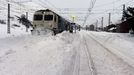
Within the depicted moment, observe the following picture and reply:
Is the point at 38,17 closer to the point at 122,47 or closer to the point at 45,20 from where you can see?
the point at 45,20

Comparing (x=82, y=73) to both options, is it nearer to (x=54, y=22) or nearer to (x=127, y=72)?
(x=127, y=72)

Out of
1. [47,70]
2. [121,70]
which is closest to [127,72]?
[121,70]

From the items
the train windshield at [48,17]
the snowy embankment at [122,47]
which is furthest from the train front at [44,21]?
the snowy embankment at [122,47]

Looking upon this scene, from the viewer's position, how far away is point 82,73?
10.4 metres

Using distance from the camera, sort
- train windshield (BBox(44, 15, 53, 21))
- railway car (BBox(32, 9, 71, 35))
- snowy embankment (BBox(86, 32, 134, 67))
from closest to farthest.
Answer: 1. snowy embankment (BBox(86, 32, 134, 67))
2. railway car (BBox(32, 9, 71, 35))
3. train windshield (BBox(44, 15, 53, 21))

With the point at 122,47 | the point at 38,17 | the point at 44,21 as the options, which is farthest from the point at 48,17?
the point at 122,47

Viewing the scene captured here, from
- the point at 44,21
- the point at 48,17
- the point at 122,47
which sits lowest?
the point at 122,47

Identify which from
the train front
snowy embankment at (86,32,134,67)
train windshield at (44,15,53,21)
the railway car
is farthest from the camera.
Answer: train windshield at (44,15,53,21)

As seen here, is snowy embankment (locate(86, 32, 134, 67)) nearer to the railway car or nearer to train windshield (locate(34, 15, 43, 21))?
the railway car

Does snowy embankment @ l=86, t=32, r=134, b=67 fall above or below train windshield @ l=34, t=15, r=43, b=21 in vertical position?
below

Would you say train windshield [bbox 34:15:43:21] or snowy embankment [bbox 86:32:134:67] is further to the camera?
train windshield [bbox 34:15:43:21]

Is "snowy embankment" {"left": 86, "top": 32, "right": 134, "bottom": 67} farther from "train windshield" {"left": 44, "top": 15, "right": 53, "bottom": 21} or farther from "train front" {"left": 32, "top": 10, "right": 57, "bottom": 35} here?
"train windshield" {"left": 44, "top": 15, "right": 53, "bottom": 21}

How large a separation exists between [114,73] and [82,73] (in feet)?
3.95

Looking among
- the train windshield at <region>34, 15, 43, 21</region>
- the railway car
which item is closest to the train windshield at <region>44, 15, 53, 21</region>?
the railway car
